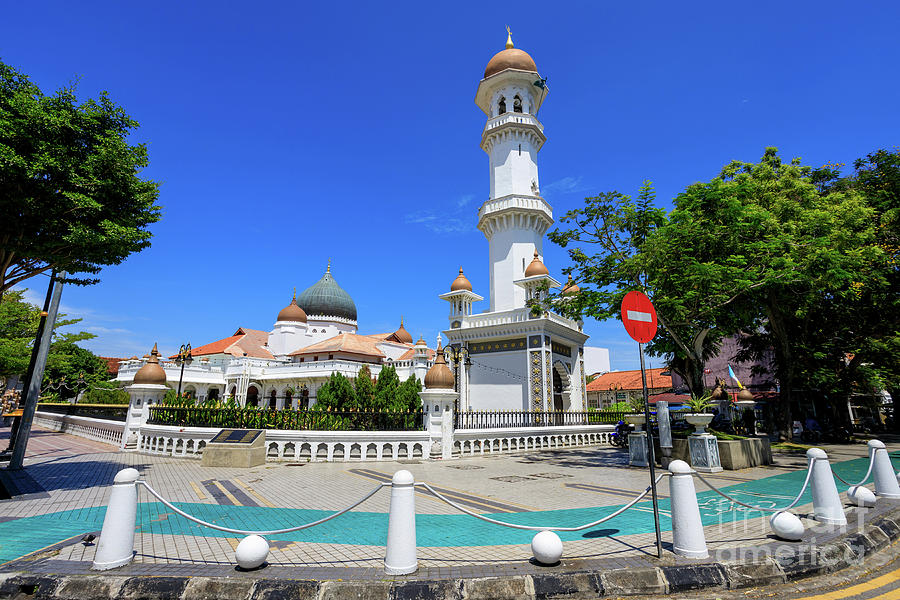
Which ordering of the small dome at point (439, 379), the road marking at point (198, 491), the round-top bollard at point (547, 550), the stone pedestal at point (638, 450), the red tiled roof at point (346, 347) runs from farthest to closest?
the red tiled roof at point (346, 347) → the small dome at point (439, 379) → the stone pedestal at point (638, 450) → the road marking at point (198, 491) → the round-top bollard at point (547, 550)

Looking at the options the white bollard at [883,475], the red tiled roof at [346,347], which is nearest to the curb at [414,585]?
the white bollard at [883,475]

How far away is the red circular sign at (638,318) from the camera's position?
5539 mm

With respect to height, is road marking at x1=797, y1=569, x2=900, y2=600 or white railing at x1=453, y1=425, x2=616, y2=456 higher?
white railing at x1=453, y1=425, x2=616, y2=456

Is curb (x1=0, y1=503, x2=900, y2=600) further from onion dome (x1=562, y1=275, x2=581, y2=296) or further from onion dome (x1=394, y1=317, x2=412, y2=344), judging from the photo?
onion dome (x1=394, y1=317, x2=412, y2=344)

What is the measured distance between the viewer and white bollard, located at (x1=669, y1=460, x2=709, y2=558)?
459 cm

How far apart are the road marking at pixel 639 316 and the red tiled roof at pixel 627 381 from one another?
4338cm

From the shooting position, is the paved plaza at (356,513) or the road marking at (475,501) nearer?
the paved plaza at (356,513)

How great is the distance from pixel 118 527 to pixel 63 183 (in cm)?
725

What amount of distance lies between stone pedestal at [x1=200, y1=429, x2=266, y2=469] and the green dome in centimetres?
3380

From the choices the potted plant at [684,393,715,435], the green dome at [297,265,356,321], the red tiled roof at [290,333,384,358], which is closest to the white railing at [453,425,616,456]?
the potted plant at [684,393,715,435]

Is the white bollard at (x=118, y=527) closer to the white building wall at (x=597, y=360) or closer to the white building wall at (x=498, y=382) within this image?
the white building wall at (x=498, y=382)

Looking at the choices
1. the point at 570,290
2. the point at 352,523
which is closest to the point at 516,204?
the point at 570,290

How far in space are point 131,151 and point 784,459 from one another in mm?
20077

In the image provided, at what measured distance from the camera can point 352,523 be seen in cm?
637
